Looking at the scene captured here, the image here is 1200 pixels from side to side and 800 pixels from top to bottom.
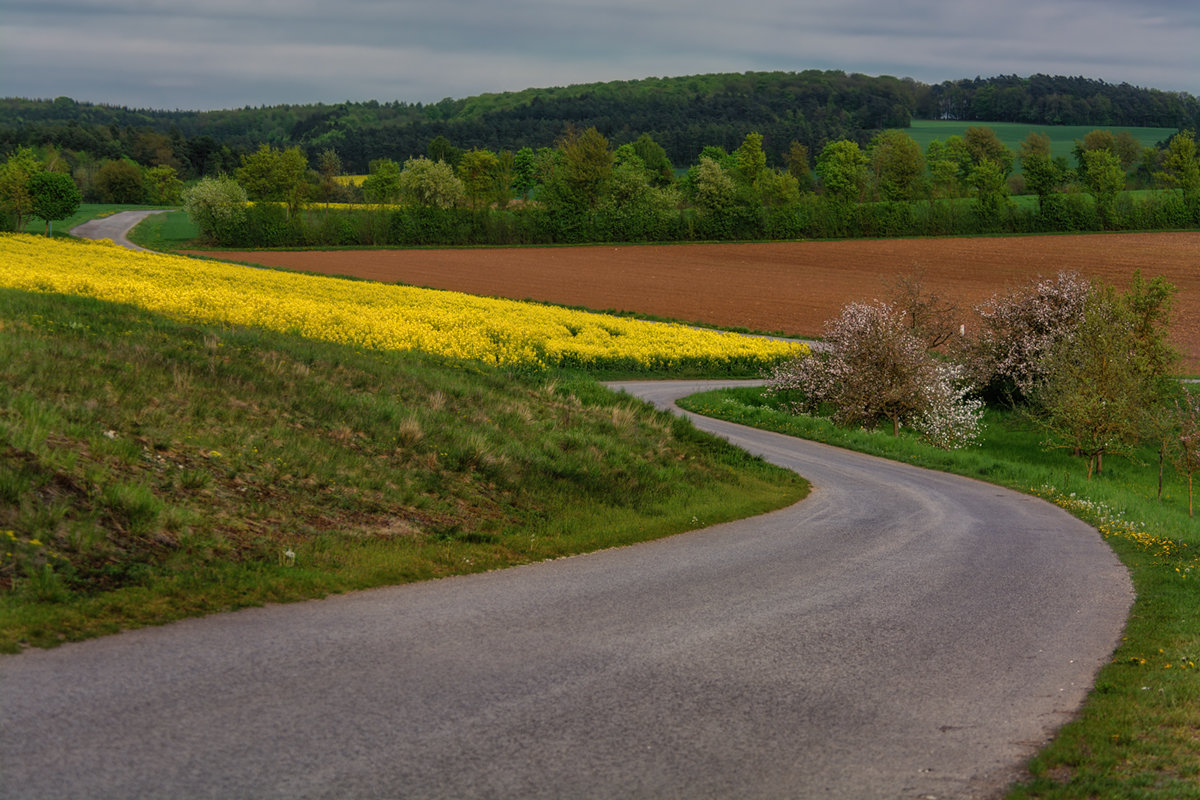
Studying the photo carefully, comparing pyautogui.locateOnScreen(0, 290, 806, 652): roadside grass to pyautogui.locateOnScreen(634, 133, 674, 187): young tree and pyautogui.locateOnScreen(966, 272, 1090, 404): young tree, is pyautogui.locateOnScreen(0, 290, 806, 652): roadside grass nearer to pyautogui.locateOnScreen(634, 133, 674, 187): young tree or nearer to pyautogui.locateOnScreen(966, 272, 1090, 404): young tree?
pyautogui.locateOnScreen(966, 272, 1090, 404): young tree

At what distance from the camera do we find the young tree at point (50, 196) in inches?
4077

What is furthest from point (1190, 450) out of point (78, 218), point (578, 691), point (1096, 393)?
point (78, 218)

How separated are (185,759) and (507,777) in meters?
2.02

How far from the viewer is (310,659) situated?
847 cm

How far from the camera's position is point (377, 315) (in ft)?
125

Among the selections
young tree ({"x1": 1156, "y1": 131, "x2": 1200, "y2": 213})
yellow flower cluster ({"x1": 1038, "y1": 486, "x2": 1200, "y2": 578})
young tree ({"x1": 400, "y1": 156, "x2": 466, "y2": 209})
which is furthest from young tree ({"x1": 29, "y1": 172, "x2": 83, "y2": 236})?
young tree ({"x1": 1156, "y1": 131, "x2": 1200, "y2": 213})

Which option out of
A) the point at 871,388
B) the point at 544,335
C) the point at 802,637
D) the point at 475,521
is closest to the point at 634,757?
the point at 802,637

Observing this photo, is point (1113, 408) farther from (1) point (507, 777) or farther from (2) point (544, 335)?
(1) point (507, 777)

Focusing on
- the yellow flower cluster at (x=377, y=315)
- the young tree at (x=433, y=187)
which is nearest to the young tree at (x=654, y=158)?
the young tree at (x=433, y=187)

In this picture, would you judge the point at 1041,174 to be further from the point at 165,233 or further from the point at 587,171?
the point at 165,233

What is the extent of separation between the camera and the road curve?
112000mm

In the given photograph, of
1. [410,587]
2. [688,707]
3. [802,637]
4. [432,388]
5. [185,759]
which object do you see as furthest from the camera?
[432,388]

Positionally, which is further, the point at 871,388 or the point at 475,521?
the point at 871,388

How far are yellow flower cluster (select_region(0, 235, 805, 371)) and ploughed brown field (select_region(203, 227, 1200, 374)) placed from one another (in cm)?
1644
